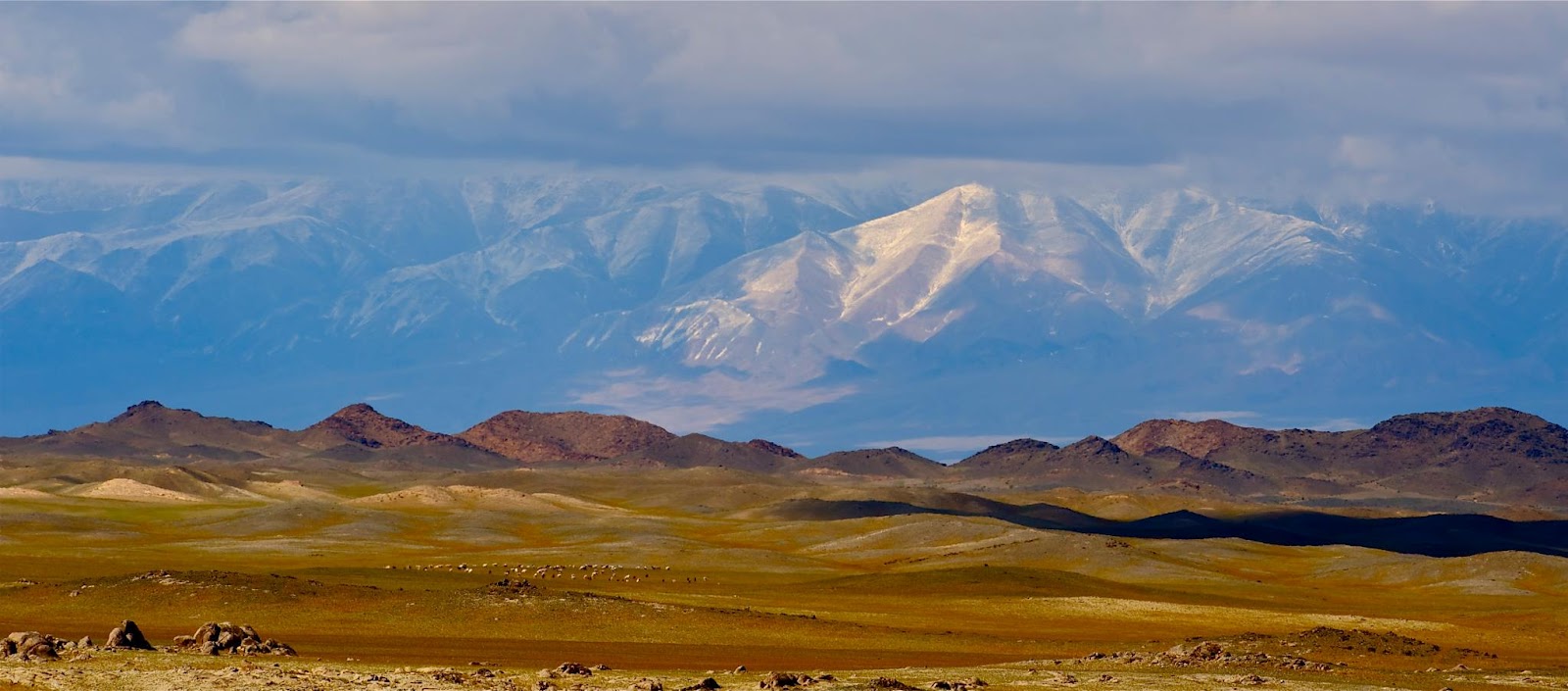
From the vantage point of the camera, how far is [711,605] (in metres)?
100

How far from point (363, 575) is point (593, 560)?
3756 cm

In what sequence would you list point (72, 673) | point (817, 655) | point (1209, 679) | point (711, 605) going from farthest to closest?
point (711, 605) < point (817, 655) < point (1209, 679) < point (72, 673)

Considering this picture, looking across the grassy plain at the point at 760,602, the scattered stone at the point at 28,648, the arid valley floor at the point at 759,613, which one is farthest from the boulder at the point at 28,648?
the grassy plain at the point at 760,602

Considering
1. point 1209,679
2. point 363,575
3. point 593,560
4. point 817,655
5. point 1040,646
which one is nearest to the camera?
point 1209,679

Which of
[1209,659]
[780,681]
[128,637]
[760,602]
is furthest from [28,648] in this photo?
[760,602]

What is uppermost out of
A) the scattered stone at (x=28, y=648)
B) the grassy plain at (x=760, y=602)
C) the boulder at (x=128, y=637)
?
the grassy plain at (x=760, y=602)

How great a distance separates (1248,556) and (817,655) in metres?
118

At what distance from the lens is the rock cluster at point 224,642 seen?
196 ft

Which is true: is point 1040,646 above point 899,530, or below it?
below

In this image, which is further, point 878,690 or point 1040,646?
point 1040,646

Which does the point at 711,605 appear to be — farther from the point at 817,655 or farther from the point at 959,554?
the point at 959,554

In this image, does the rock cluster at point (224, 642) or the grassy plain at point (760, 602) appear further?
the grassy plain at point (760, 602)

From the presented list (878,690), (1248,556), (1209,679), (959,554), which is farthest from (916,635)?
(1248,556)

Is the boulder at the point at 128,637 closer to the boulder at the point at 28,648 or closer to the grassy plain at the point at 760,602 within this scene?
the grassy plain at the point at 760,602
